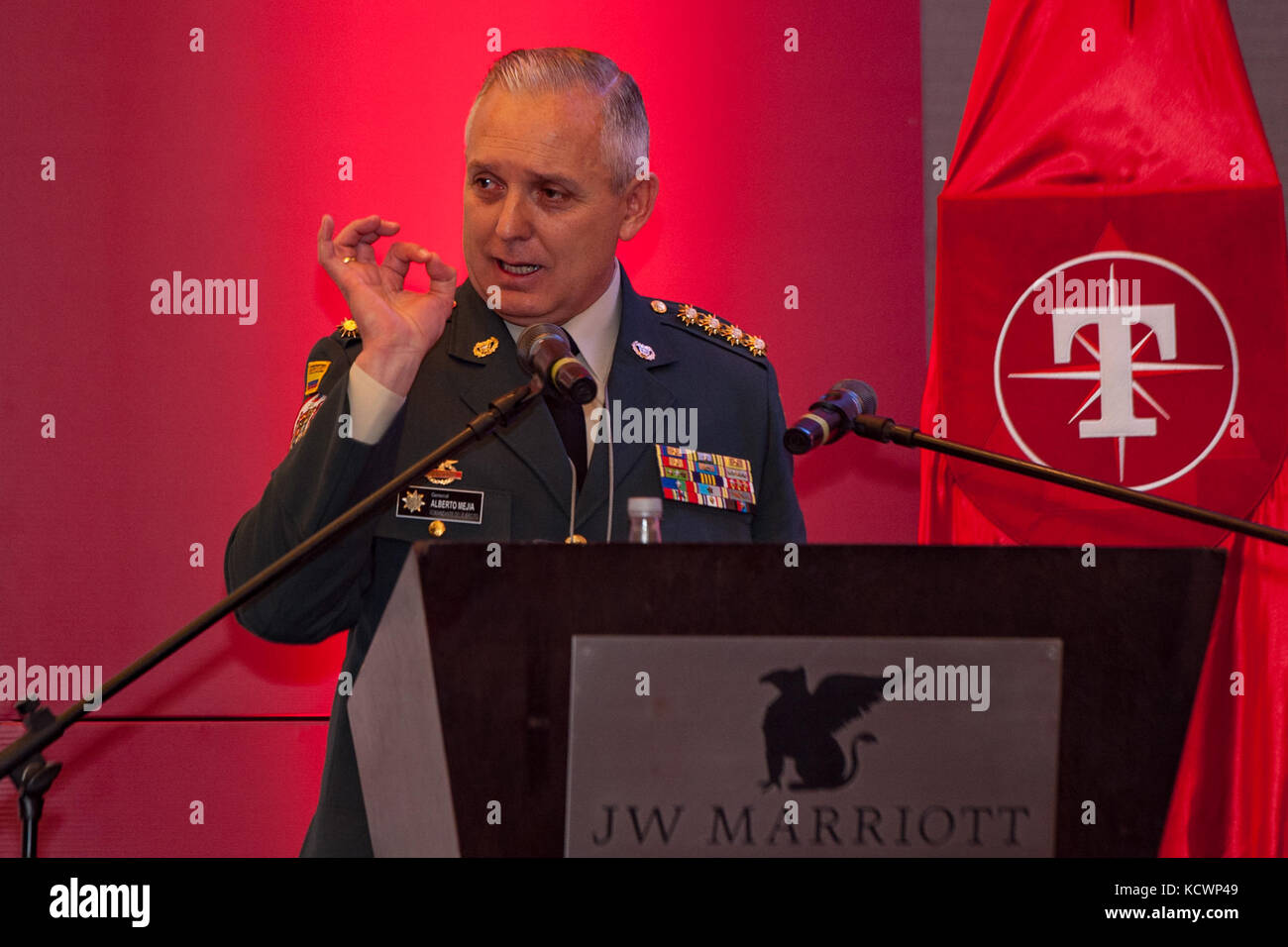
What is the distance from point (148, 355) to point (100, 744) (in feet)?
2.58

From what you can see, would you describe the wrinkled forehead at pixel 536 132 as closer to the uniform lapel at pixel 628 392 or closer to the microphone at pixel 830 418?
the uniform lapel at pixel 628 392

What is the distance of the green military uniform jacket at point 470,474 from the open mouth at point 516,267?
0.08 meters

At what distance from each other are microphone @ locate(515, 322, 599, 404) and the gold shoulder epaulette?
731 millimetres

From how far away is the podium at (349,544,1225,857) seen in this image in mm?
915

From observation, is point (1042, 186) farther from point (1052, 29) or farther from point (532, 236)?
point (532, 236)

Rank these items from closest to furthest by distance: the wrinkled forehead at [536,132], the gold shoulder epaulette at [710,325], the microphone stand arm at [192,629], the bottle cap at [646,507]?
the microphone stand arm at [192,629]
the bottle cap at [646,507]
the wrinkled forehead at [536,132]
the gold shoulder epaulette at [710,325]

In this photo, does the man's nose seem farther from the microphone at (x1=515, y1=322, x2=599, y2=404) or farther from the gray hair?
the microphone at (x1=515, y1=322, x2=599, y2=404)

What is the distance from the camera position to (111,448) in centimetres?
258

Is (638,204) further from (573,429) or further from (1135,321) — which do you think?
(1135,321)

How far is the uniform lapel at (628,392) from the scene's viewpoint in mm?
1739
